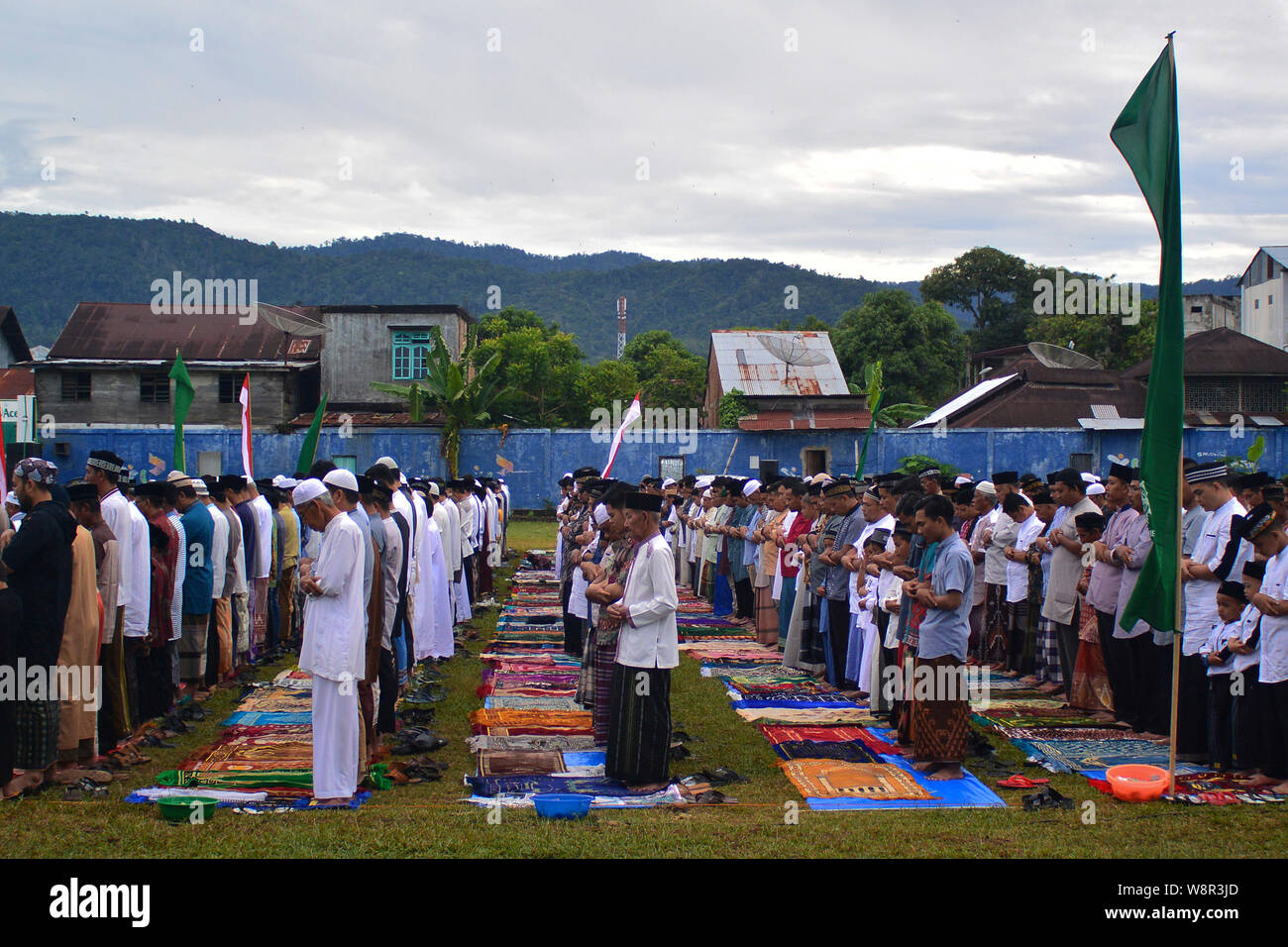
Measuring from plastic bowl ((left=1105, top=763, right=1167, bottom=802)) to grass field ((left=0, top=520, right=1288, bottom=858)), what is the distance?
105 millimetres

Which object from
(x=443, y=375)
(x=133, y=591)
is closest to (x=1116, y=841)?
(x=133, y=591)

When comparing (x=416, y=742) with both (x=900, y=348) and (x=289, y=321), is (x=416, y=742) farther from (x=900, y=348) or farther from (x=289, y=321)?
(x=900, y=348)

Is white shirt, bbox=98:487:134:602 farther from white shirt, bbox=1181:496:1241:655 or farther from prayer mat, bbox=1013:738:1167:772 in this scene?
white shirt, bbox=1181:496:1241:655

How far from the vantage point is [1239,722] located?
694 cm

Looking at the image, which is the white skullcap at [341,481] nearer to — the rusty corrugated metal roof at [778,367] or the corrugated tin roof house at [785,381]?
the corrugated tin roof house at [785,381]

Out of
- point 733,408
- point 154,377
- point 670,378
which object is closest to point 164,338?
point 154,377

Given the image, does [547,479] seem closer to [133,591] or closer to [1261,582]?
[133,591]

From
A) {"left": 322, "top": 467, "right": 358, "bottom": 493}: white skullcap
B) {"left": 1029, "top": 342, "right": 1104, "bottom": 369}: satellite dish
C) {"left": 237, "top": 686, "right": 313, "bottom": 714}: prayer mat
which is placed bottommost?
{"left": 237, "top": 686, "right": 313, "bottom": 714}: prayer mat

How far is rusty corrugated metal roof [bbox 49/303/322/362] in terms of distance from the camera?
36.4 m

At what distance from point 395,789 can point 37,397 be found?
113ft

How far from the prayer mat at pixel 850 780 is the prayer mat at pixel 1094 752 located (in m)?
1.14

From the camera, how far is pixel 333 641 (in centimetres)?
640

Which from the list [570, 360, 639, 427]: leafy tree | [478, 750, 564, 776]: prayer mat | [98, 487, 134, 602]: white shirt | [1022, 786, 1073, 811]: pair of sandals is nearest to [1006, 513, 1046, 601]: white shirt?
[1022, 786, 1073, 811]: pair of sandals

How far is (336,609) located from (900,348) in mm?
42825
